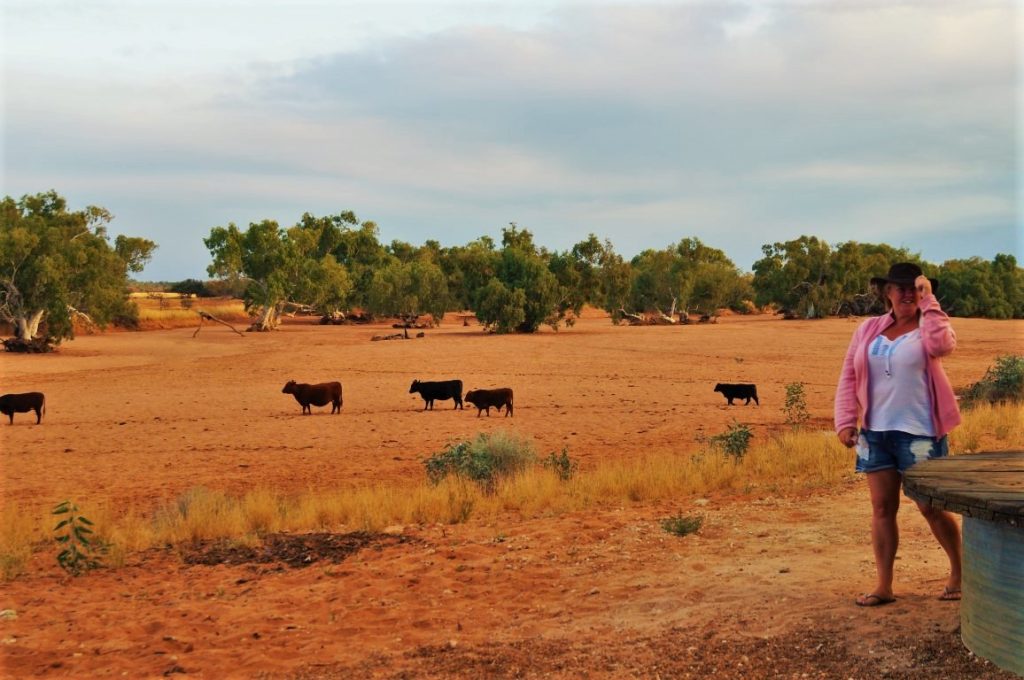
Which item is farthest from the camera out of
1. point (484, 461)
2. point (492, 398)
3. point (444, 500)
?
point (492, 398)

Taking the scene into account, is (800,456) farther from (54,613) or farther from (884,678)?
(54,613)

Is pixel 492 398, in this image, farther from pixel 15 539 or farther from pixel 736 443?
pixel 15 539

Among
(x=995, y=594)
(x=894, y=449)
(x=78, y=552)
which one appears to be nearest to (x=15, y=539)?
(x=78, y=552)

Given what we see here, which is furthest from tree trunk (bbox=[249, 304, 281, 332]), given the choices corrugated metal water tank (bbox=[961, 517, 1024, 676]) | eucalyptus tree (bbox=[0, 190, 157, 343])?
corrugated metal water tank (bbox=[961, 517, 1024, 676])

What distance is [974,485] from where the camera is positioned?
4.72 meters

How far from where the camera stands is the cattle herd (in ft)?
64.6

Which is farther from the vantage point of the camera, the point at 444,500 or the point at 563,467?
the point at 563,467

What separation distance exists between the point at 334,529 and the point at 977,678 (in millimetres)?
6875

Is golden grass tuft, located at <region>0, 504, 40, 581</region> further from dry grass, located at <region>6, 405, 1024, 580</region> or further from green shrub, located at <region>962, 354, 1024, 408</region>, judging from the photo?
green shrub, located at <region>962, 354, 1024, 408</region>

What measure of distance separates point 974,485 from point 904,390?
35.4 inches

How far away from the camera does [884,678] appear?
187 inches

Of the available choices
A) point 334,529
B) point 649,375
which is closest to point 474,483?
point 334,529

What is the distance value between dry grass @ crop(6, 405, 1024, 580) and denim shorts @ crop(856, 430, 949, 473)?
5012 mm

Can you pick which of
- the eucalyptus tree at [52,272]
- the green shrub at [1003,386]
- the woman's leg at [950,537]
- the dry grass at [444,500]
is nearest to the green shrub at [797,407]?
the green shrub at [1003,386]
